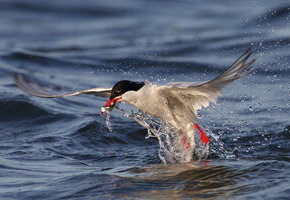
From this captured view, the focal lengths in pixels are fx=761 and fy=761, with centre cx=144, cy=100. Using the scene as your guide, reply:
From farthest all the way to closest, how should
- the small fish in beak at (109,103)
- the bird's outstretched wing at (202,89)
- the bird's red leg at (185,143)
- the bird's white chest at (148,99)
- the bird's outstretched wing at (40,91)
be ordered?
the bird's red leg at (185,143) < the bird's outstretched wing at (40,91) < the bird's white chest at (148,99) < the small fish in beak at (109,103) < the bird's outstretched wing at (202,89)

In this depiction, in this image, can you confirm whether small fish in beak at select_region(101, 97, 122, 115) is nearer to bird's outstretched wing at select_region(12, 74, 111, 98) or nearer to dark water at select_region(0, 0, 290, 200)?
bird's outstretched wing at select_region(12, 74, 111, 98)

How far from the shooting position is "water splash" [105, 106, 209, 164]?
7.77m

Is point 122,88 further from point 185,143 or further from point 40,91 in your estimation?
point 40,91

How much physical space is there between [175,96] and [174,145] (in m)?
0.71

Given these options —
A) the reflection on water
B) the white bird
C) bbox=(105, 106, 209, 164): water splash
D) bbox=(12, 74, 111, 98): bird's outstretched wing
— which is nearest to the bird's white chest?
the white bird

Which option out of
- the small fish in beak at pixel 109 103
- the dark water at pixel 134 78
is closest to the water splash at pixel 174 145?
the dark water at pixel 134 78

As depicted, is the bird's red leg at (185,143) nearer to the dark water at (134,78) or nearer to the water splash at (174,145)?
the water splash at (174,145)

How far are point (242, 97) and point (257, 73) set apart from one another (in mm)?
1033

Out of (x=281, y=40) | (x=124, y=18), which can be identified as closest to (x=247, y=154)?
(x=281, y=40)

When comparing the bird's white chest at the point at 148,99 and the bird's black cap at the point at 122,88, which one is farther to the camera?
the bird's white chest at the point at 148,99

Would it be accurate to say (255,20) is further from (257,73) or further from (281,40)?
(257,73)

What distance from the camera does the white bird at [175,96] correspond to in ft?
22.5

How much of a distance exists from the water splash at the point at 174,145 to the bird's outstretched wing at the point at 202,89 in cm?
39

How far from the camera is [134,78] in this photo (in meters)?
12.3
